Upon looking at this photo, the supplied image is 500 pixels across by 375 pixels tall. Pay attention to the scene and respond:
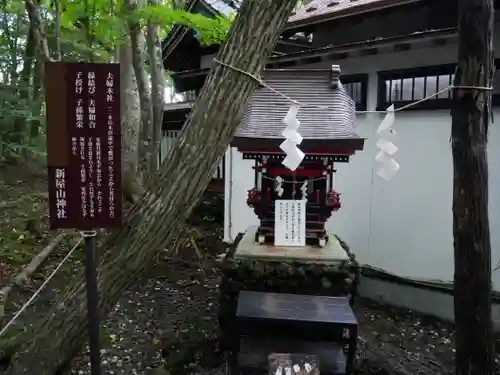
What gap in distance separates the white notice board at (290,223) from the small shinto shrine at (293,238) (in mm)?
12

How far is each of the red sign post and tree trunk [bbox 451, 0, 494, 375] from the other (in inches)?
106

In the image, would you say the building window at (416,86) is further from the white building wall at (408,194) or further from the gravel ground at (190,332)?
the gravel ground at (190,332)

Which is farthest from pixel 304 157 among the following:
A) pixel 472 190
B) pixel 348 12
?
pixel 348 12

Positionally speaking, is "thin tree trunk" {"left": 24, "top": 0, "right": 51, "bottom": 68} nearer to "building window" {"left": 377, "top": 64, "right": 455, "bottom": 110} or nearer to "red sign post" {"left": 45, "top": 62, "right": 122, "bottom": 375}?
"red sign post" {"left": 45, "top": 62, "right": 122, "bottom": 375}

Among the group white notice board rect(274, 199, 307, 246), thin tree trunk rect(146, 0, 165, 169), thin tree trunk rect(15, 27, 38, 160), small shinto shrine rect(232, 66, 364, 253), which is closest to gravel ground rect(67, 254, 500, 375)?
small shinto shrine rect(232, 66, 364, 253)

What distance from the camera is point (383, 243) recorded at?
672 cm

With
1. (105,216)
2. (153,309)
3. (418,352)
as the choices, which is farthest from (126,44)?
(418,352)

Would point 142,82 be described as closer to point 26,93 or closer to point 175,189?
point 26,93

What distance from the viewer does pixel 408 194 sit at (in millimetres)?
6387

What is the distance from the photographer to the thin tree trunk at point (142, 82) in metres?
6.94

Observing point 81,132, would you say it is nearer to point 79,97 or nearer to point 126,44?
point 79,97

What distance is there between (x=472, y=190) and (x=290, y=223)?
2.07 meters

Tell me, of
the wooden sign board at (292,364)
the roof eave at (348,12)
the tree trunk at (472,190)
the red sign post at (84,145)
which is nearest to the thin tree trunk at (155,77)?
the roof eave at (348,12)

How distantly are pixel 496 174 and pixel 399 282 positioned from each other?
2168 mm
